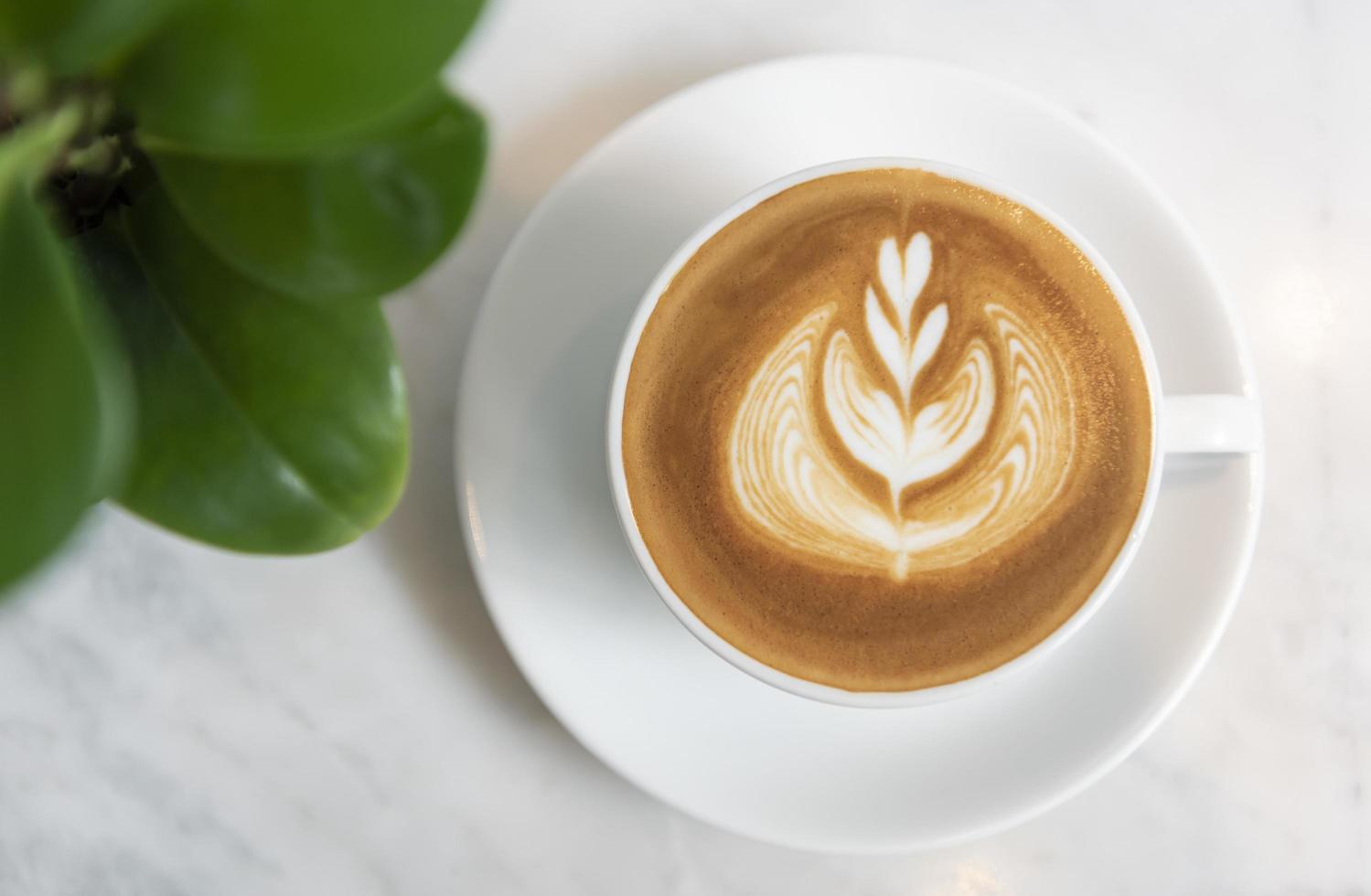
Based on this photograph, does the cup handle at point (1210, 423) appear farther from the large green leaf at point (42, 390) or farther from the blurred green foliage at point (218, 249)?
the large green leaf at point (42, 390)

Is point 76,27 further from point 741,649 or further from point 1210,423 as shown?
point 1210,423

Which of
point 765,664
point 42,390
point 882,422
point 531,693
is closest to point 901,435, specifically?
point 882,422

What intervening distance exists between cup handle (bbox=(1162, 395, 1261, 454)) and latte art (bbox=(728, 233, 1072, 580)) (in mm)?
91

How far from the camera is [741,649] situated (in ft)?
2.82

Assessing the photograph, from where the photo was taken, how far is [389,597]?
42.7 inches

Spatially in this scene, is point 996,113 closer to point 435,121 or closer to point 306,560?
point 435,121

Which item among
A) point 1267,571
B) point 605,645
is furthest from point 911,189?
point 1267,571

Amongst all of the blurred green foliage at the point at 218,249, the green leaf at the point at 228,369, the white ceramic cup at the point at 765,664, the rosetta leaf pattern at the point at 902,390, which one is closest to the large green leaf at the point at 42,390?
the blurred green foliage at the point at 218,249

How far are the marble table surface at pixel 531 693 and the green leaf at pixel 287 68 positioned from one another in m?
0.58

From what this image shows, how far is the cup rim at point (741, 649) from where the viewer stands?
0.85 m

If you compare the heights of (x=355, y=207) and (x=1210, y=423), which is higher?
(x=1210, y=423)

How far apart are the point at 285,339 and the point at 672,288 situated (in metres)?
0.31

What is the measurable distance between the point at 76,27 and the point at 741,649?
58 centimetres

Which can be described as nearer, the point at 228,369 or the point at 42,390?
the point at 42,390
